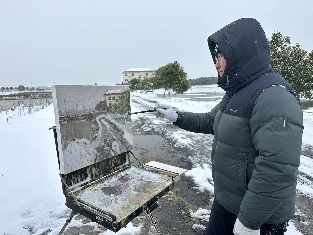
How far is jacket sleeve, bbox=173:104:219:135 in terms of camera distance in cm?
256

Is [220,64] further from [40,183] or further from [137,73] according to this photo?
[137,73]

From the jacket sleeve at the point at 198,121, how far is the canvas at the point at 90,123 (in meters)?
0.81

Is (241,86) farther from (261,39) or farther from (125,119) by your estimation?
(125,119)

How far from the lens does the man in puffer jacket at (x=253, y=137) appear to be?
130 cm

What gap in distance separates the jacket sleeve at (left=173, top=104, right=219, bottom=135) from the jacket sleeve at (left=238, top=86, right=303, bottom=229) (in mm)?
1116

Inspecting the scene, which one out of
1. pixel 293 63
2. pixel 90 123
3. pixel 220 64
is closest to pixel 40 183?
pixel 90 123

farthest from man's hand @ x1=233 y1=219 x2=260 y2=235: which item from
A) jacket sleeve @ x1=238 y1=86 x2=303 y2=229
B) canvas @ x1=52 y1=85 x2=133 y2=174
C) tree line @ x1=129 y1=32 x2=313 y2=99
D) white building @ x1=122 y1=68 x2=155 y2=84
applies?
white building @ x1=122 y1=68 x2=155 y2=84

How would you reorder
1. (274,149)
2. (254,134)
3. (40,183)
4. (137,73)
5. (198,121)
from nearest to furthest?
(274,149) < (254,134) < (198,121) < (40,183) < (137,73)

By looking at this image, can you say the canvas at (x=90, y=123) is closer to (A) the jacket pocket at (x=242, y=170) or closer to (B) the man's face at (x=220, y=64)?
(B) the man's face at (x=220, y=64)

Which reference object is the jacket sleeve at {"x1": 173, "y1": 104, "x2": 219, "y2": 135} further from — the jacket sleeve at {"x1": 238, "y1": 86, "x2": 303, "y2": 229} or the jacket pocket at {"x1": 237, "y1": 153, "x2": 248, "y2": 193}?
the jacket sleeve at {"x1": 238, "y1": 86, "x2": 303, "y2": 229}

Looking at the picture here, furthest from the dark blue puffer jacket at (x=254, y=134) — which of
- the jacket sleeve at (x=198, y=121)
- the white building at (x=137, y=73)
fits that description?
the white building at (x=137, y=73)

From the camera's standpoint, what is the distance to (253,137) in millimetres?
1442

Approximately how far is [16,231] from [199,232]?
2627 millimetres

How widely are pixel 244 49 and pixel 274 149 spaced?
0.67 meters
